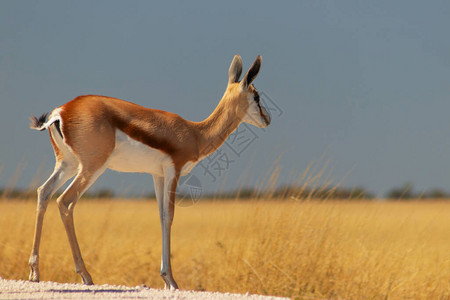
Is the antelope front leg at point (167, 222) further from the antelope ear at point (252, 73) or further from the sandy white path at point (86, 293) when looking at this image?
the antelope ear at point (252, 73)

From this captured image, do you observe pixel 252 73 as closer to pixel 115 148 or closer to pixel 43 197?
pixel 115 148

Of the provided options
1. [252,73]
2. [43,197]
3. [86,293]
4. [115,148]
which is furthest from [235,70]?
[86,293]

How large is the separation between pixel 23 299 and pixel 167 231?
189 cm

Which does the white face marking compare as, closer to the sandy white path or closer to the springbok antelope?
the springbok antelope

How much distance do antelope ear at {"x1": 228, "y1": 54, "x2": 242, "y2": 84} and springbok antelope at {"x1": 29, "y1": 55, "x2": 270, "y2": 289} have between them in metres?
0.33

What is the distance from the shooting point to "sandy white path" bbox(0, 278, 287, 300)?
207 inches

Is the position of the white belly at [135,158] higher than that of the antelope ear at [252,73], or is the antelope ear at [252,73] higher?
the antelope ear at [252,73]

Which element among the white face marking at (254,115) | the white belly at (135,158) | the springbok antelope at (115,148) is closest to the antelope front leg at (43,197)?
the springbok antelope at (115,148)

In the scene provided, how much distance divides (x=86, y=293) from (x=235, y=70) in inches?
142

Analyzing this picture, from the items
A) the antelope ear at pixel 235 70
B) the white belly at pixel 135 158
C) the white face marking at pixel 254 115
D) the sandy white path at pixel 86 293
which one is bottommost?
the sandy white path at pixel 86 293

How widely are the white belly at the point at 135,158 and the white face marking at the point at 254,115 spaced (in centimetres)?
144

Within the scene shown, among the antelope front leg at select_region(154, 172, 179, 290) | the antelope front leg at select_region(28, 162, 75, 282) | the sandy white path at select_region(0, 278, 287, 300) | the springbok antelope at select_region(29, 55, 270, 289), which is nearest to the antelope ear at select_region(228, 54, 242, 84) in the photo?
the springbok antelope at select_region(29, 55, 270, 289)

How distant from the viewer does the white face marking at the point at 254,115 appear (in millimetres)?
7119

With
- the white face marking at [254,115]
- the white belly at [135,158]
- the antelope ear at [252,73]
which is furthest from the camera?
the white face marking at [254,115]
